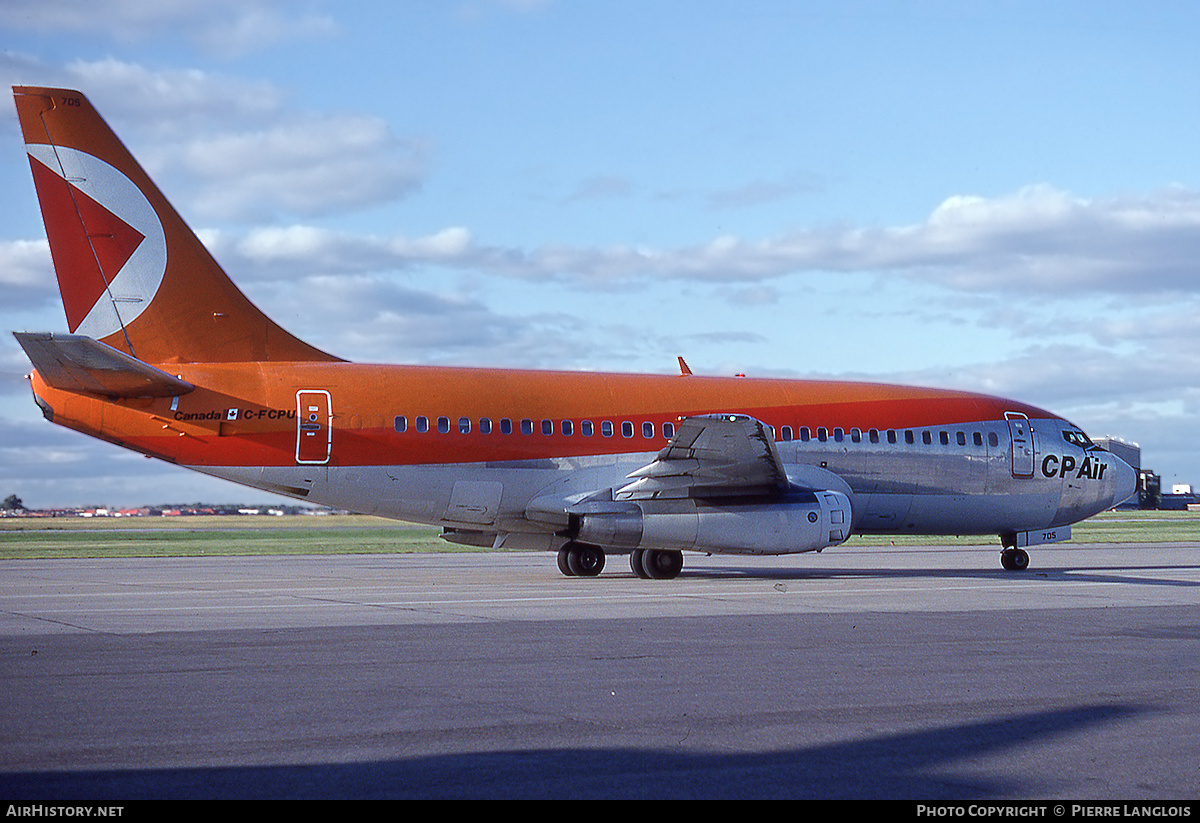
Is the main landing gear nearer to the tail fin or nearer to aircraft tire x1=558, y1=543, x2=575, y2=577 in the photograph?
aircraft tire x1=558, y1=543, x2=575, y2=577

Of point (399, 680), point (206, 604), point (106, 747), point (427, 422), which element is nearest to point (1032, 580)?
point (427, 422)

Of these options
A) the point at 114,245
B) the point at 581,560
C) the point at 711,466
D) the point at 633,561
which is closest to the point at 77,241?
the point at 114,245

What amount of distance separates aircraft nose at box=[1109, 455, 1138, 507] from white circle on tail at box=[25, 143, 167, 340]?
2048 centimetres

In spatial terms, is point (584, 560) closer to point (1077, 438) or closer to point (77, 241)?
point (77, 241)

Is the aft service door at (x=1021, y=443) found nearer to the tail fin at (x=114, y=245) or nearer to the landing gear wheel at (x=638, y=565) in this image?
the landing gear wheel at (x=638, y=565)

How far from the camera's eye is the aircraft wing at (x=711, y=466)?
20594mm

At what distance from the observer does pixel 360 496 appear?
21000mm

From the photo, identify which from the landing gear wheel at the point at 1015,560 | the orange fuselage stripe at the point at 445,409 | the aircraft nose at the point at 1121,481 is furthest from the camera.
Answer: the aircraft nose at the point at 1121,481

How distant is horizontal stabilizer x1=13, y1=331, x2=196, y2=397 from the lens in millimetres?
17703

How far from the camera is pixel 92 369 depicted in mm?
18594

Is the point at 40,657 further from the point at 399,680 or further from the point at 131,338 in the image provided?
the point at 131,338

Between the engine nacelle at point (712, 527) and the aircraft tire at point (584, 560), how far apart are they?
1.53 m

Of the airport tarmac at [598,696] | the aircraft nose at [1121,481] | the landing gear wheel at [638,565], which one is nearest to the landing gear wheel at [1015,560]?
the aircraft nose at [1121,481]

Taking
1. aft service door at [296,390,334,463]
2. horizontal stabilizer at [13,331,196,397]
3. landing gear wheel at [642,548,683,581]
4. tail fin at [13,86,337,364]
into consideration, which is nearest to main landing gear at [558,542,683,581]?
landing gear wheel at [642,548,683,581]
